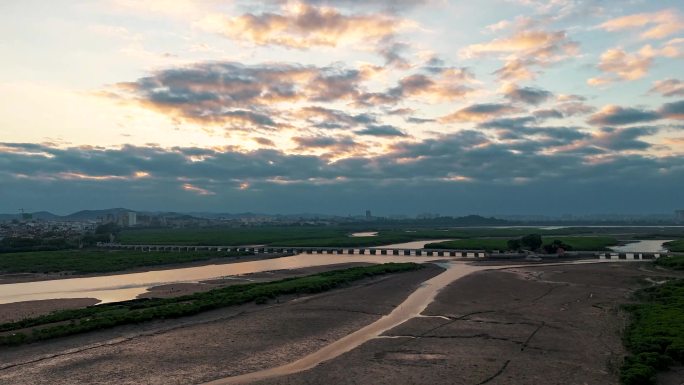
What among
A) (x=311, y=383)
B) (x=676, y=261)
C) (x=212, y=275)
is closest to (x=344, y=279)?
(x=212, y=275)

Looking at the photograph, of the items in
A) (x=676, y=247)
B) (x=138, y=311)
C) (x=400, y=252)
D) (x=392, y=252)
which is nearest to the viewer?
(x=138, y=311)

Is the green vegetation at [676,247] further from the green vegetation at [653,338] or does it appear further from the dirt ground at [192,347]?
the dirt ground at [192,347]

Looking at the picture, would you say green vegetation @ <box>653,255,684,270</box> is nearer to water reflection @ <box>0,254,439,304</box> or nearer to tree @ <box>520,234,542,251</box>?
tree @ <box>520,234,542,251</box>

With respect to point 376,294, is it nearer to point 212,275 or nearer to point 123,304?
point 123,304

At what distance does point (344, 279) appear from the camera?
41.0 m

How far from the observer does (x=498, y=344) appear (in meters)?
20.6

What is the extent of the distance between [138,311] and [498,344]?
1841 cm

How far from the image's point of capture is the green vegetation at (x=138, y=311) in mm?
22328

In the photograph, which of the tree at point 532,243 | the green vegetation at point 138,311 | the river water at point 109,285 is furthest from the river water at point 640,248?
the green vegetation at point 138,311

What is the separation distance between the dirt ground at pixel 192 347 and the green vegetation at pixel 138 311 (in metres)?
0.65

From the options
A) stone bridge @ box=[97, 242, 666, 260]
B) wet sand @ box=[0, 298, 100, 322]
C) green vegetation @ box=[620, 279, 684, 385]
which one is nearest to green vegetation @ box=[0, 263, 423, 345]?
wet sand @ box=[0, 298, 100, 322]

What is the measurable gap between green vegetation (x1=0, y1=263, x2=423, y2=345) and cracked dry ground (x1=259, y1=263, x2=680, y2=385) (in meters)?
10.6

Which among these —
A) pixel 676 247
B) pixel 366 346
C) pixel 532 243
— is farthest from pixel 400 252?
pixel 366 346

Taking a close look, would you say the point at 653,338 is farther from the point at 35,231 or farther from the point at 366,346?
the point at 35,231
